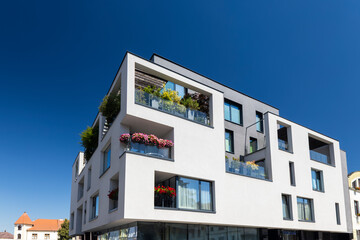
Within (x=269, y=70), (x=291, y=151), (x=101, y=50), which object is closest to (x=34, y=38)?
(x=101, y=50)

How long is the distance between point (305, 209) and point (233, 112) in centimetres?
831

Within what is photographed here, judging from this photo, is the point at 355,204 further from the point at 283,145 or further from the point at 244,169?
the point at 244,169

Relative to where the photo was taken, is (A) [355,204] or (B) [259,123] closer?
(B) [259,123]

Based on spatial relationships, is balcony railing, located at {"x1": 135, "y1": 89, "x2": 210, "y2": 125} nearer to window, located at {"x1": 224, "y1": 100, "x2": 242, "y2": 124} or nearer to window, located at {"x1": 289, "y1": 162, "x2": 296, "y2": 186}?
window, located at {"x1": 224, "y1": 100, "x2": 242, "y2": 124}

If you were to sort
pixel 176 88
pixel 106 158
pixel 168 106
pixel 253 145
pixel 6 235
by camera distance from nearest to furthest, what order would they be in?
pixel 168 106 < pixel 106 158 < pixel 176 88 < pixel 253 145 < pixel 6 235

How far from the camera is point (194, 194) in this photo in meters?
16.7

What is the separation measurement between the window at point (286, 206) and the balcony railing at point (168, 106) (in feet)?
25.0

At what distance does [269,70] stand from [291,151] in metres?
17.9

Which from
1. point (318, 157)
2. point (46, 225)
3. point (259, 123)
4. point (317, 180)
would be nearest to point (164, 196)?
point (259, 123)

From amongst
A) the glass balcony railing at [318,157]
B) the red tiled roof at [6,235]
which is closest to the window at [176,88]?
the glass balcony railing at [318,157]

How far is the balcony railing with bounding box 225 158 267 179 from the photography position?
749 inches

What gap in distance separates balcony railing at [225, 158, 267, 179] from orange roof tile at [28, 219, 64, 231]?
89.2 m

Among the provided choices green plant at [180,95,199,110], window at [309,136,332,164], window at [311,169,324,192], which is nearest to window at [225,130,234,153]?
green plant at [180,95,199,110]

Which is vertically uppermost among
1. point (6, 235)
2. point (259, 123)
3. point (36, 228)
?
point (259, 123)
